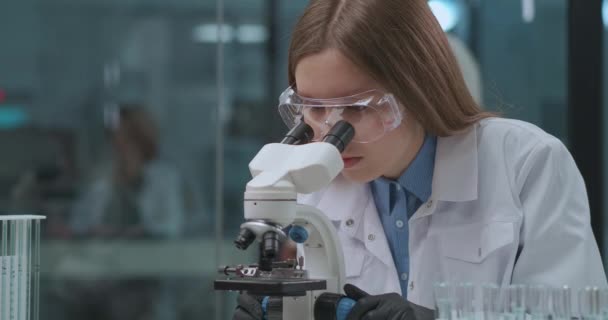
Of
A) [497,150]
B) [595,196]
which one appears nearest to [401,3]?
[497,150]

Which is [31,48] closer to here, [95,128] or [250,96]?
[95,128]

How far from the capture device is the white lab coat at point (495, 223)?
1.50 meters

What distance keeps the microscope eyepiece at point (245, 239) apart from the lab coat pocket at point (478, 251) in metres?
0.46

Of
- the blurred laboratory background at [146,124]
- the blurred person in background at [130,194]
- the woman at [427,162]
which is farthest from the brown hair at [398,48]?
the blurred person in background at [130,194]

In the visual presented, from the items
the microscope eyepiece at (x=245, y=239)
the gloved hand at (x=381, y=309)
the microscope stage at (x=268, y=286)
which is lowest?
the gloved hand at (x=381, y=309)

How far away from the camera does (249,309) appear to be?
1409mm

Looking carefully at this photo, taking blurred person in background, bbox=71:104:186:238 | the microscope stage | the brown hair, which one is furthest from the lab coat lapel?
blurred person in background, bbox=71:104:186:238

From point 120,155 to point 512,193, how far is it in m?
3.00

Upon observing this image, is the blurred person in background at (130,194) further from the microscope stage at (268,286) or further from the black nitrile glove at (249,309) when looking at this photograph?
the microscope stage at (268,286)

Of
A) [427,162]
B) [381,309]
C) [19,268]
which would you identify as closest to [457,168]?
[427,162]

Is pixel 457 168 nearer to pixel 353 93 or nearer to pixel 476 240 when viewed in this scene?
pixel 476 240

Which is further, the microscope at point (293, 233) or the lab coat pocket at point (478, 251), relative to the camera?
the lab coat pocket at point (478, 251)

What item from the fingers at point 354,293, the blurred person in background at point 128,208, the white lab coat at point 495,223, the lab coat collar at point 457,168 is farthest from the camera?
the blurred person in background at point 128,208

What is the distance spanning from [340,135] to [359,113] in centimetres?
11
